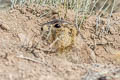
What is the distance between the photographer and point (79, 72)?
1.45 m

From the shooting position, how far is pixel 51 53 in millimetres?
1680

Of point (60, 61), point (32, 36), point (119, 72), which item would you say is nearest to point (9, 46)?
point (32, 36)

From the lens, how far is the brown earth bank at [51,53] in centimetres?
142

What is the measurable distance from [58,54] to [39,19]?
1.57 ft

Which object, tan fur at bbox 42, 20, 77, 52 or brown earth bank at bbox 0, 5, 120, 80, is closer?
brown earth bank at bbox 0, 5, 120, 80

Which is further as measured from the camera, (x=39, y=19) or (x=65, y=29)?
(x=39, y=19)

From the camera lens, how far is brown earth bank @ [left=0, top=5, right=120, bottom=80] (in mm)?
1423

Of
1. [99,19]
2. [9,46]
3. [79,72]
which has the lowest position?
[79,72]

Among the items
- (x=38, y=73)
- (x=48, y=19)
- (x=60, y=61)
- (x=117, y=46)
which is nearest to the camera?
(x=38, y=73)

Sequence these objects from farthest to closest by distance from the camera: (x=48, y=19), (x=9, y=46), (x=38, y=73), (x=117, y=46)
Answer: (x=48, y=19) < (x=117, y=46) < (x=9, y=46) < (x=38, y=73)

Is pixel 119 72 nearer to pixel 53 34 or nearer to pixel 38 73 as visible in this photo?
pixel 38 73

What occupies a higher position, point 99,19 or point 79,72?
point 99,19

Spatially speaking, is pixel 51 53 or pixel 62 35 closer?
pixel 51 53

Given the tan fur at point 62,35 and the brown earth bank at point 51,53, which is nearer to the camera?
the brown earth bank at point 51,53
